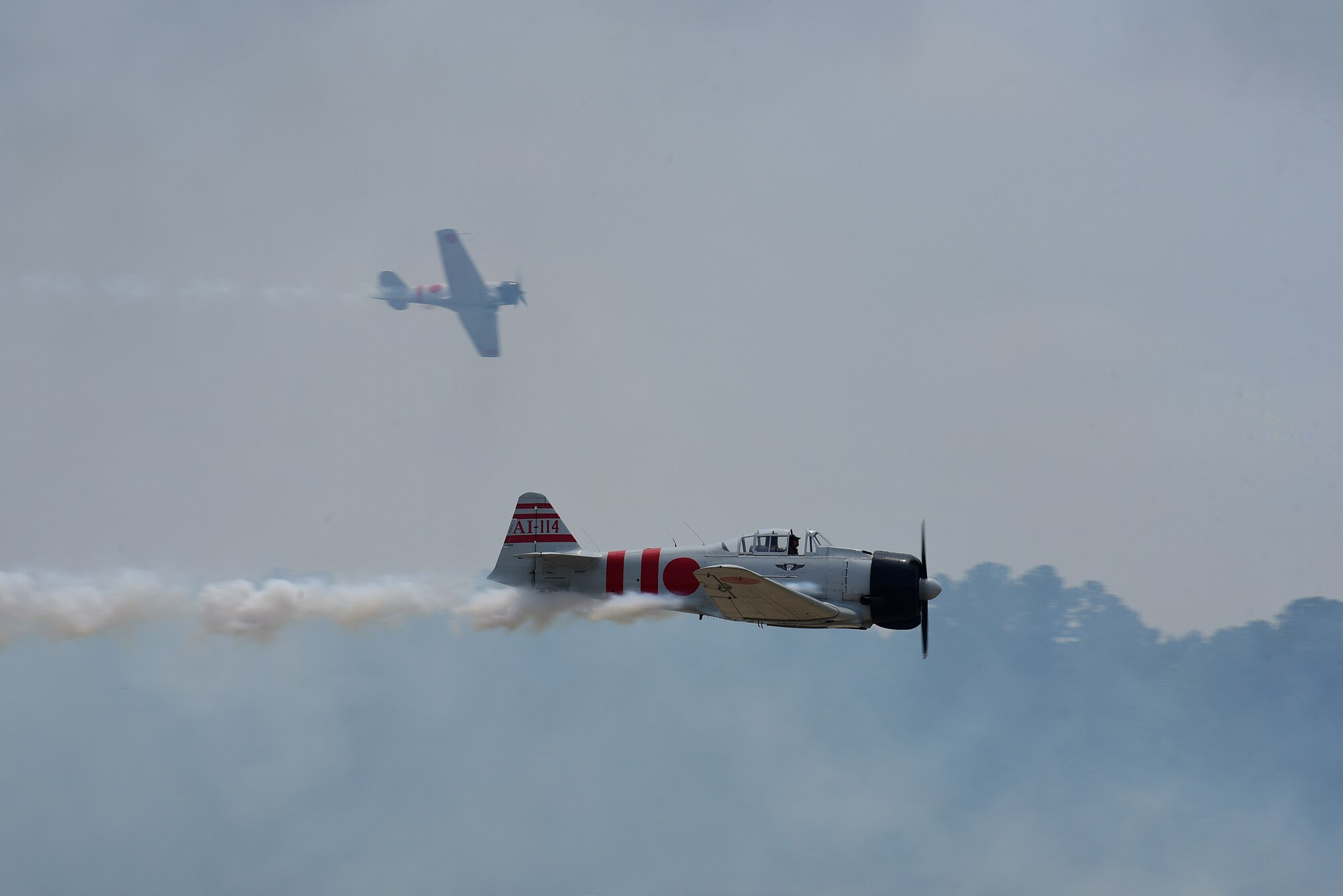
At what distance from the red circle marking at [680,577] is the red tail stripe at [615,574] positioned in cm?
114

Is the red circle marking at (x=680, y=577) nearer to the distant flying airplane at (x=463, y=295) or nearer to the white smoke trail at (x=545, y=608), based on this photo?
the white smoke trail at (x=545, y=608)

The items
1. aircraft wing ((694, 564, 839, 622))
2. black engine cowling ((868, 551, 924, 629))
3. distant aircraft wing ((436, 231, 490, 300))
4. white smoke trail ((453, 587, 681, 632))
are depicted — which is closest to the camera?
aircraft wing ((694, 564, 839, 622))

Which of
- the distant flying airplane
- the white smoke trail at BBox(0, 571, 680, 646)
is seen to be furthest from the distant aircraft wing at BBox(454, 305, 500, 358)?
the white smoke trail at BBox(0, 571, 680, 646)

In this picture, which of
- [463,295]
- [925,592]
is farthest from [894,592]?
[463,295]

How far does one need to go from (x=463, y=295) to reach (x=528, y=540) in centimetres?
3209

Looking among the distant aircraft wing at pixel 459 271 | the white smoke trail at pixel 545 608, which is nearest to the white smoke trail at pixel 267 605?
the white smoke trail at pixel 545 608

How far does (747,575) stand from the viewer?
3097 cm

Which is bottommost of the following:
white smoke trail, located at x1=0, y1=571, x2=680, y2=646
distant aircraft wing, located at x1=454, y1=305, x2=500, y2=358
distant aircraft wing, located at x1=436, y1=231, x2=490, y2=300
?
white smoke trail, located at x1=0, y1=571, x2=680, y2=646

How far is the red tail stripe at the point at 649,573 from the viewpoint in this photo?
34938 millimetres

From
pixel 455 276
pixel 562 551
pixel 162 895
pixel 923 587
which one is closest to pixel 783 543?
pixel 923 587

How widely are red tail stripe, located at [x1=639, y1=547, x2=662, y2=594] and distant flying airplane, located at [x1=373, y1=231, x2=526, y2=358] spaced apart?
33.4 m

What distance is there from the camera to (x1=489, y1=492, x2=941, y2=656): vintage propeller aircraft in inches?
1272

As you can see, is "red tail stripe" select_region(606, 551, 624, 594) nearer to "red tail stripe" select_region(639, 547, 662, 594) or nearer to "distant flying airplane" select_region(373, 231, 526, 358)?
"red tail stripe" select_region(639, 547, 662, 594)

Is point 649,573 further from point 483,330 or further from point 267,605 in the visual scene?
point 483,330
